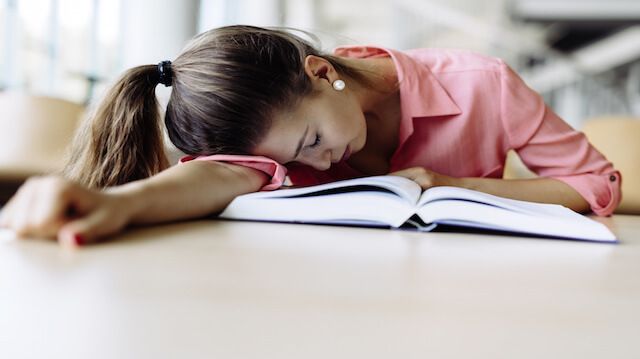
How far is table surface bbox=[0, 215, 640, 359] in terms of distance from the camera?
31 centimetres

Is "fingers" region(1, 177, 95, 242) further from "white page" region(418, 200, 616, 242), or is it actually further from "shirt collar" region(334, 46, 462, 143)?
"shirt collar" region(334, 46, 462, 143)

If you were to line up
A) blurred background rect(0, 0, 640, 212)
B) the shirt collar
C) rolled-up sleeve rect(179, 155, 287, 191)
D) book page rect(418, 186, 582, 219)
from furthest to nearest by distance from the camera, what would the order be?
1. blurred background rect(0, 0, 640, 212)
2. the shirt collar
3. rolled-up sleeve rect(179, 155, 287, 191)
4. book page rect(418, 186, 582, 219)

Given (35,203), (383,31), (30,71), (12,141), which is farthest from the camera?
(383,31)

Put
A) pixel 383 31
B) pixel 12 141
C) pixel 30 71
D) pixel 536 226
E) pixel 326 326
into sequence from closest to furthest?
pixel 326 326, pixel 536 226, pixel 12 141, pixel 30 71, pixel 383 31

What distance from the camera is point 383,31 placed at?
16.8 ft

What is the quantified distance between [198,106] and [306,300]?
568mm

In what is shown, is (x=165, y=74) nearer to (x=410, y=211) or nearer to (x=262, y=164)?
(x=262, y=164)

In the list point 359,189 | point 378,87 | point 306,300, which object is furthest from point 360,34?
point 306,300

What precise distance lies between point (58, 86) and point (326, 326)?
262cm

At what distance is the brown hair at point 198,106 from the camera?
0.89 meters

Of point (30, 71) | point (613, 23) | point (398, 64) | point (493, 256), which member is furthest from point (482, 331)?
point (613, 23)

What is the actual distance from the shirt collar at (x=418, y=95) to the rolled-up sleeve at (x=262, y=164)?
0.30 meters

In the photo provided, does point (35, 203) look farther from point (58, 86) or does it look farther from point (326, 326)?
point (58, 86)

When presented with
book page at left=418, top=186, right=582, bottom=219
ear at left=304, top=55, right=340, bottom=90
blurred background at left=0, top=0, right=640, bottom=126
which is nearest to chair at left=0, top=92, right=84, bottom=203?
blurred background at left=0, top=0, right=640, bottom=126
